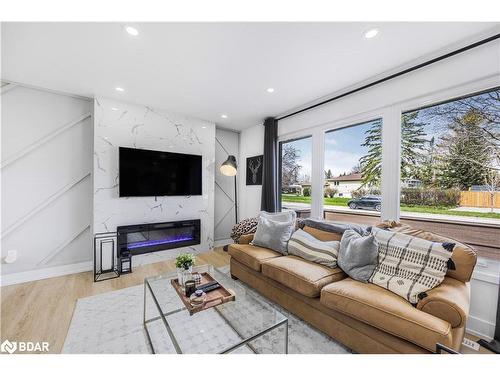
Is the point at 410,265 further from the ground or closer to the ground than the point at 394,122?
closer to the ground

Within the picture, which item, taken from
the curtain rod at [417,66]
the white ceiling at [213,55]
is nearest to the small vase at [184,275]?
the white ceiling at [213,55]

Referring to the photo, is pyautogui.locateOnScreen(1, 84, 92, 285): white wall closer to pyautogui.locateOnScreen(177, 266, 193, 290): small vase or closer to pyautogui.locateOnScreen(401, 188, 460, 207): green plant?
pyautogui.locateOnScreen(177, 266, 193, 290): small vase

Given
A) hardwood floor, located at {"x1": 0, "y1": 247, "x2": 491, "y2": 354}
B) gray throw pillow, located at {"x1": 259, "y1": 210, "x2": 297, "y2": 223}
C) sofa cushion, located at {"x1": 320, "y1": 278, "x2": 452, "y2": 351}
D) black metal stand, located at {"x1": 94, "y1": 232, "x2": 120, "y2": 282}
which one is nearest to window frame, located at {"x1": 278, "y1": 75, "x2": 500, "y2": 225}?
gray throw pillow, located at {"x1": 259, "y1": 210, "x2": 297, "y2": 223}

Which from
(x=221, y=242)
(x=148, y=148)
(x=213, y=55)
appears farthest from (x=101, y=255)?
(x=213, y=55)

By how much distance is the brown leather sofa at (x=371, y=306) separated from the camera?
1.27 metres

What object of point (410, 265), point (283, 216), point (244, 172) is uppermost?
point (244, 172)

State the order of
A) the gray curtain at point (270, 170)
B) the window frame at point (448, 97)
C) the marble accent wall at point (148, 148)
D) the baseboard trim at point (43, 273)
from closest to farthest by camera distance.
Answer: the window frame at point (448, 97) < the baseboard trim at point (43, 273) < the marble accent wall at point (148, 148) < the gray curtain at point (270, 170)

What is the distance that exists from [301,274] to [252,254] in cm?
72

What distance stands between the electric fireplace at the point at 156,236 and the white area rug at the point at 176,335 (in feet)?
3.95

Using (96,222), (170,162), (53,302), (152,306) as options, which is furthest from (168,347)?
(170,162)

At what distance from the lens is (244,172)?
464cm

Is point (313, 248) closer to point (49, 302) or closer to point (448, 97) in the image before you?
point (448, 97)

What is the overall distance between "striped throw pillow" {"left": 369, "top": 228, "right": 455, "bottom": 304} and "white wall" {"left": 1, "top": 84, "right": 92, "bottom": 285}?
3.79m

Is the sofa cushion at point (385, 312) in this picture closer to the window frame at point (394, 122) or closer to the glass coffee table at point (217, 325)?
the glass coffee table at point (217, 325)
